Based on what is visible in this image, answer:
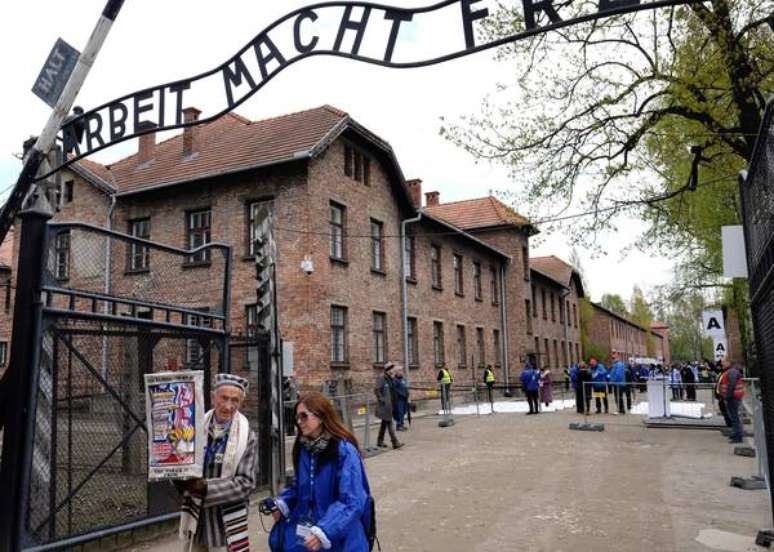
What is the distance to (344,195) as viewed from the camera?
22.2m

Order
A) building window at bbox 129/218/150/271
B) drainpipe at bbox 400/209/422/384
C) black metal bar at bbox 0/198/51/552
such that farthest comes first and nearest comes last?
drainpipe at bbox 400/209/422/384 < building window at bbox 129/218/150/271 < black metal bar at bbox 0/198/51/552

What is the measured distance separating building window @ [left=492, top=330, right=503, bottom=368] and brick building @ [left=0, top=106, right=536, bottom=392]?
6.34 metres

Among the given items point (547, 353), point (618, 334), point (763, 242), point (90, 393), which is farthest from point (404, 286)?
point (618, 334)

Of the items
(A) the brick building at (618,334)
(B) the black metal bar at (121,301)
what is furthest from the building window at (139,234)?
(A) the brick building at (618,334)

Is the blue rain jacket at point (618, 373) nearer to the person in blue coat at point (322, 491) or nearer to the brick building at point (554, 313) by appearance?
the brick building at point (554, 313)

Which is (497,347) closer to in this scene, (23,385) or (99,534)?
(99,534)

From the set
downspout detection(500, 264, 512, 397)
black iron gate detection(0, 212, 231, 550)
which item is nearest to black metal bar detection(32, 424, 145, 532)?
black iron gate detection(0, 212, 231, 550)

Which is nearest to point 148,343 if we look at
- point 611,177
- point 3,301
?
point 611,177

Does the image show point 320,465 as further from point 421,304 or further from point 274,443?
point 421,304

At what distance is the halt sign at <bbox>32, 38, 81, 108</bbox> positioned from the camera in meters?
6.17

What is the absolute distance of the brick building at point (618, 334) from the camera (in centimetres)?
7025

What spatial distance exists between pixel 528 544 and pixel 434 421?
1366 cm

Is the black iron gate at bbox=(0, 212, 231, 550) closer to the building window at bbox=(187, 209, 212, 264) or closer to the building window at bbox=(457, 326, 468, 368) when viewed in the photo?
the building window at bbox=(187, 209, 212, 264)

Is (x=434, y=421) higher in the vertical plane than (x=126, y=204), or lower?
lower
